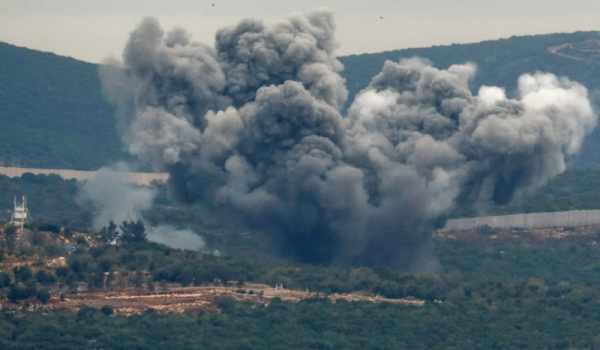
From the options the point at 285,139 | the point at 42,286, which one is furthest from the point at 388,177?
the point at 42,286

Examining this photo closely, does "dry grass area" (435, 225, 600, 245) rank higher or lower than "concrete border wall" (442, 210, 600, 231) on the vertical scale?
lower

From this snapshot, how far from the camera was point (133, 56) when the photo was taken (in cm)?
14825

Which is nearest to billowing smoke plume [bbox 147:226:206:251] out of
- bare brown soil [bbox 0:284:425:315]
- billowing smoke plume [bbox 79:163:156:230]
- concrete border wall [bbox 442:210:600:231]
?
billowing smoke plume [bbox 79:163:156:230]

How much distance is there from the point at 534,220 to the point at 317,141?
43.5 meters

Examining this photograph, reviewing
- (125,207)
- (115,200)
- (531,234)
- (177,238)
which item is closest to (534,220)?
(531,234)

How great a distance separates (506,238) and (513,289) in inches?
1306

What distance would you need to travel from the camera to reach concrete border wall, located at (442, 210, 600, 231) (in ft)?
582

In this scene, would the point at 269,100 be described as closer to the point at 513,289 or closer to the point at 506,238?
the point at 513,289

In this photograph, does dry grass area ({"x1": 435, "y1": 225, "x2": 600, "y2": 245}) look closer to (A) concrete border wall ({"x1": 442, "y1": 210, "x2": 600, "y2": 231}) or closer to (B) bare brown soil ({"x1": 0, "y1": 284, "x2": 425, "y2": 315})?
(A) concrete border wall ({"x1": 442, "y1": 210, "x2": 600, "y2": 231})

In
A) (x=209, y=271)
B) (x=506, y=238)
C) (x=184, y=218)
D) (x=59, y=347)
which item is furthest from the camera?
(x=184, y=218)

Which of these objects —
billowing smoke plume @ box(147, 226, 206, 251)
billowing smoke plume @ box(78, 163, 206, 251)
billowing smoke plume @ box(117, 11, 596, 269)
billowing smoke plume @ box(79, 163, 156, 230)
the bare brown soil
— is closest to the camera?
the bare brown soil

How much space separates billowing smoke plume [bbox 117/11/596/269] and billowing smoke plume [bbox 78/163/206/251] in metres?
13.3

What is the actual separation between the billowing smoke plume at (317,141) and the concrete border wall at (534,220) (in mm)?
26840

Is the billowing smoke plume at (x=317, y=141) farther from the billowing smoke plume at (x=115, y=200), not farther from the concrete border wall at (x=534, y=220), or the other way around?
the concrete border wall at (x=534, y=220)
